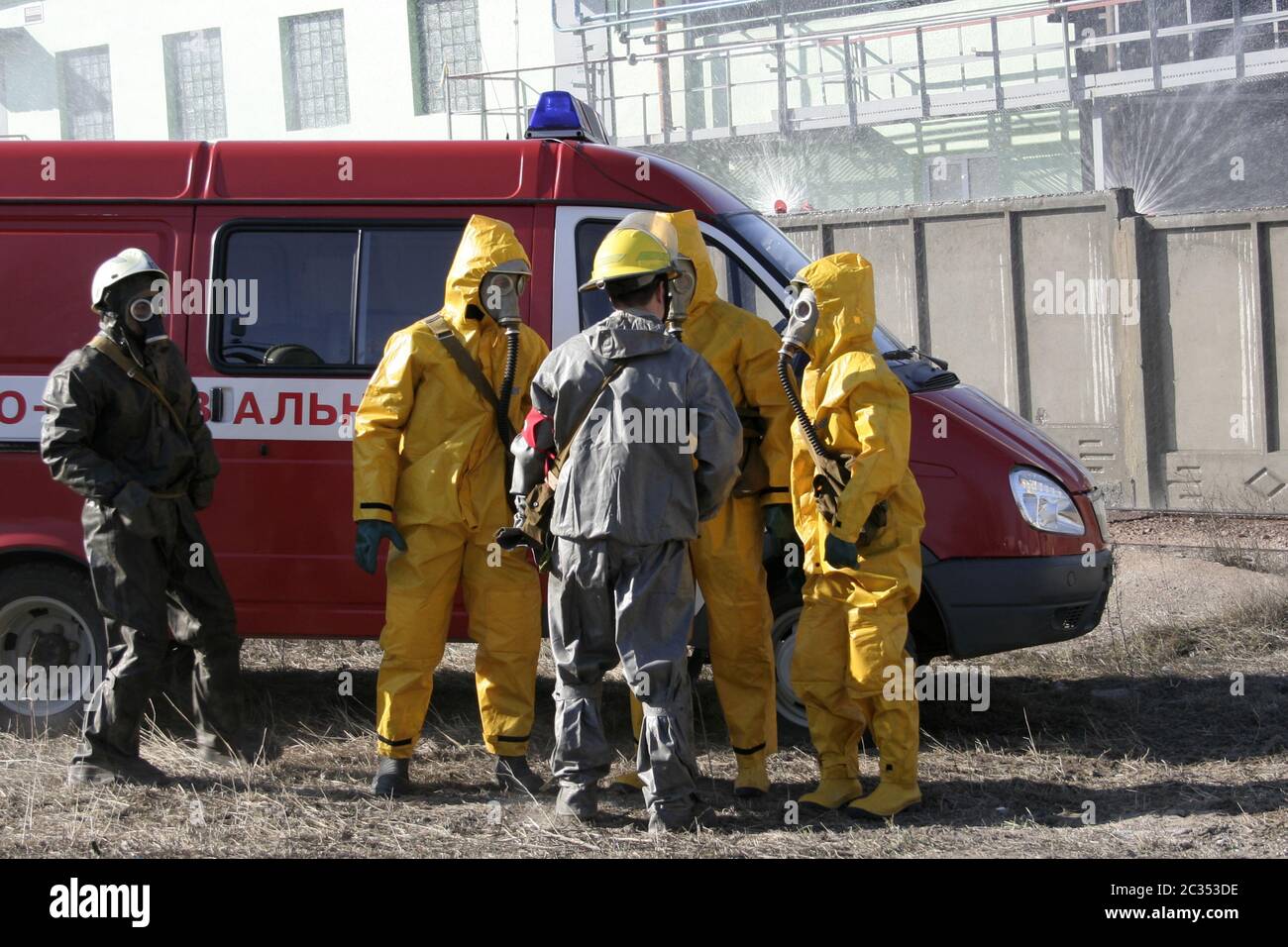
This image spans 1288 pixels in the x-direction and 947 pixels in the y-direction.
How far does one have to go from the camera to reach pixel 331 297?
606 centimetres

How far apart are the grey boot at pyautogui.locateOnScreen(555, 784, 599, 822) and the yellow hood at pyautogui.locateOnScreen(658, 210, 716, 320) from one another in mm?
1694

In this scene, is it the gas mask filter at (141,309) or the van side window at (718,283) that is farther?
the van side window at (718,283)

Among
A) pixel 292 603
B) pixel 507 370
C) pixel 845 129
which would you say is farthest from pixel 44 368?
pixel 845 129

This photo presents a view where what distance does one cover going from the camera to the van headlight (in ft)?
19.1

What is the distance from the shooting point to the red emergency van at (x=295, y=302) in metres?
6.02

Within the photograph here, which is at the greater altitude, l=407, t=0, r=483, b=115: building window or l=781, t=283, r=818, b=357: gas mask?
l=407, t=0, r=483, b=115: building window

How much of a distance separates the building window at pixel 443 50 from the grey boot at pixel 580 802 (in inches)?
702

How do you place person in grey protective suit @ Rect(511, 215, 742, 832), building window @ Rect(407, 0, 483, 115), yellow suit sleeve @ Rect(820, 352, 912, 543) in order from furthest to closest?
building window @ Rect(407, 0, 483, 115), yellow suit sleeve @ Rect(820, 352, 912, 543), person in grey protective suit @ Rect(511, 215, 742, 832)

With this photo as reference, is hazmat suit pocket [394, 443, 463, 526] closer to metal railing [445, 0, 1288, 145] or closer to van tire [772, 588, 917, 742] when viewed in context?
van tire [772, 588, 917, 742]

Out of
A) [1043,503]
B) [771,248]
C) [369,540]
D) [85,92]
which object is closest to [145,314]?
[369,540]

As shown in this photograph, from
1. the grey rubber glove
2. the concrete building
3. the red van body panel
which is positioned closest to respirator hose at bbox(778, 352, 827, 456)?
the red van body panel

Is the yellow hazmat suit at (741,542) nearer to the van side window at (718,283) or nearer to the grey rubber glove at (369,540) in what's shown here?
the van side window at (718,283)

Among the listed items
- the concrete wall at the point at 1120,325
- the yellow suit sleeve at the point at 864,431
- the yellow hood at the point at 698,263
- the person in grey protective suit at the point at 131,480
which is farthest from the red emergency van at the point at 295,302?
the concrete wall at the point at 1120,325
